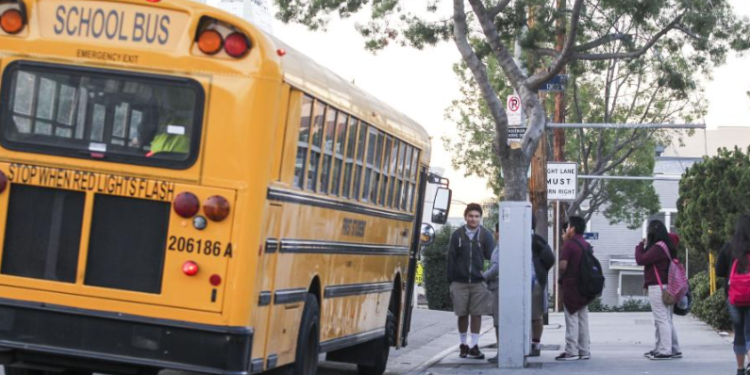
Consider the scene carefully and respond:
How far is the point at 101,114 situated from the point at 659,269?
8466mm

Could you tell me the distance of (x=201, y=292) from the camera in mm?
8508

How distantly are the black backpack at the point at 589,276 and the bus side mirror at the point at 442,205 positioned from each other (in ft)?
5.20

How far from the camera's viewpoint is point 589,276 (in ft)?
50.3

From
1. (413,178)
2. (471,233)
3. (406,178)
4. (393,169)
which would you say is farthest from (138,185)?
(471,233)

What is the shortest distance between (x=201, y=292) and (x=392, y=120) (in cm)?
501

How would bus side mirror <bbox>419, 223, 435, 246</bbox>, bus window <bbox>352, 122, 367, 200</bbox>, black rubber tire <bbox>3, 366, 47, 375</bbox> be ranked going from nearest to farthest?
black rubber tire <bbox>3, 366, 47, 375</bbox> < bus window <bbox>352, 122, 367, 200</bbox> < bus side mirror <bbox>419, 223, 435, 246</bbox>

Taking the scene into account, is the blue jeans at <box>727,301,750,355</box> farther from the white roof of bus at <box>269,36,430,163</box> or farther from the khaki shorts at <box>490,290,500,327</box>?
the white roof of bus at <box>269,36,430,163</box>

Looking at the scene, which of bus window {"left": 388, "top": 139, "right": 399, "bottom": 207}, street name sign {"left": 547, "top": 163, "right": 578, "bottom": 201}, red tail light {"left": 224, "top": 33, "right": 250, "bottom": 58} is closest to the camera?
red tail light {"left": 224, "top": 33, "right": 250, "bottom": 58}

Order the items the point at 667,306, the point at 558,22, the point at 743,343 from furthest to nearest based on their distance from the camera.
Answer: the point at 558,22, the point at 667,306, the point at 743,343

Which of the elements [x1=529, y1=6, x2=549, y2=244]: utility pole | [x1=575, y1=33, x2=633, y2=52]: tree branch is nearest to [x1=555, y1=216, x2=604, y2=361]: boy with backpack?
[x1=575, y1=33, x2=633, y2=52]: tree branch

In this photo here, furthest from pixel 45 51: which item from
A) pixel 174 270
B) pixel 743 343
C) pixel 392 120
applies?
pixel 743 343

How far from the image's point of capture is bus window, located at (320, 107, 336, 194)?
1040 cm

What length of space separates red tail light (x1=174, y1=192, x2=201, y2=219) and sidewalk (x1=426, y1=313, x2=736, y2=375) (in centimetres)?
621

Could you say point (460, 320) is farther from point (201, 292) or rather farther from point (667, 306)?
point (201, 292)
